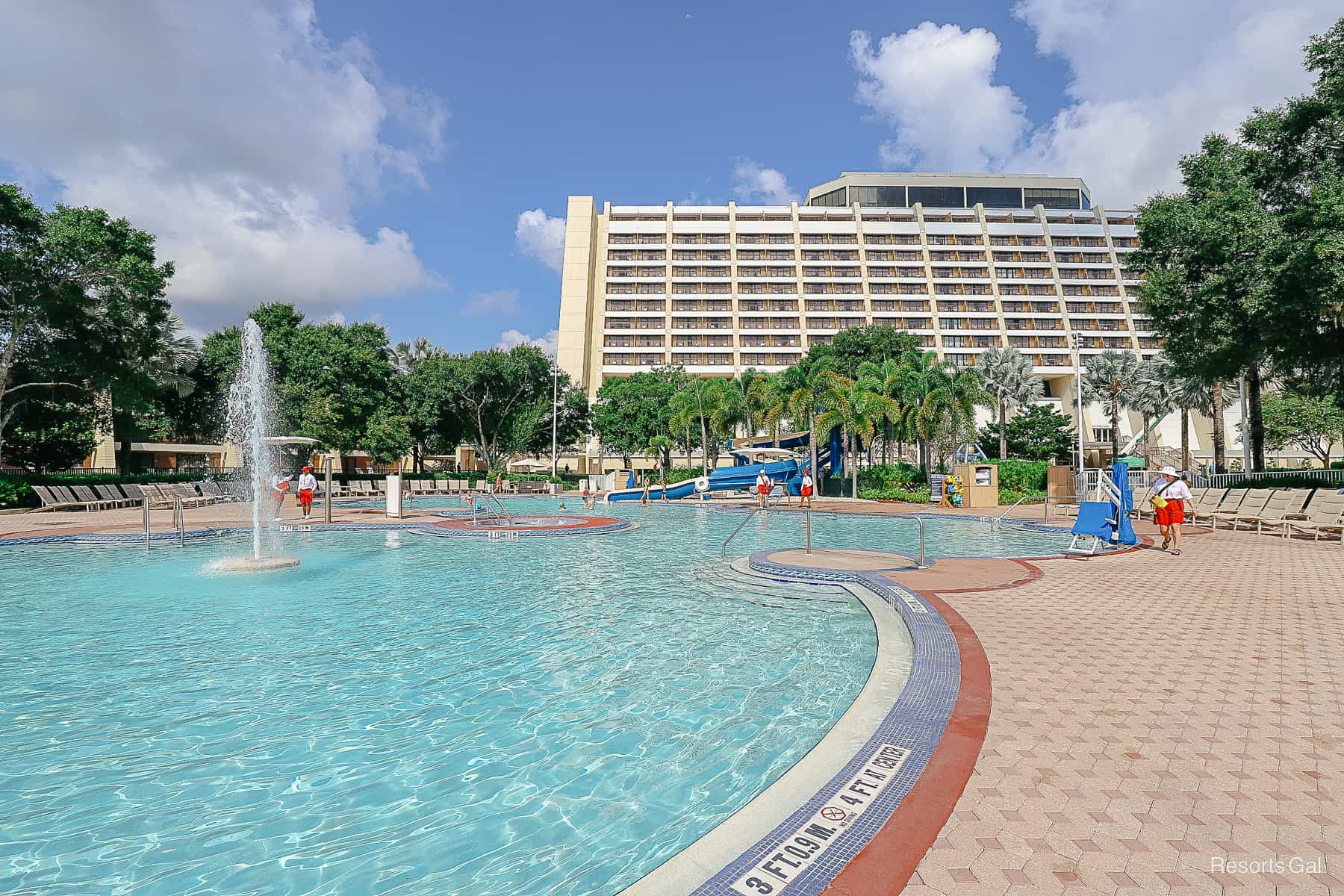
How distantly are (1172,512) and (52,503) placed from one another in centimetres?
3610

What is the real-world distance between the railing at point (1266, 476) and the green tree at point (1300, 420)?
1243 inches

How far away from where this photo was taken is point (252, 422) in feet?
65.4

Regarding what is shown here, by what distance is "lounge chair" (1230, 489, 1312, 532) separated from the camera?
15898mm

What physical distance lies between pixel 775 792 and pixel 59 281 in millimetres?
34802

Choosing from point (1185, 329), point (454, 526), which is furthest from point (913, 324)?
point (454, 526)

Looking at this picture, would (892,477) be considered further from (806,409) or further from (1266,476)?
(1266,476)

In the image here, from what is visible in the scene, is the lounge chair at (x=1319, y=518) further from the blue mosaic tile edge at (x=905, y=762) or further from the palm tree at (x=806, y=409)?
the palm tree at (x=806, y=409)

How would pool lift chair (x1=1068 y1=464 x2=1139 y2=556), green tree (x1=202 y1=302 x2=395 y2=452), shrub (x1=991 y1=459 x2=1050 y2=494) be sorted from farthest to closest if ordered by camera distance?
1. green tree (x1=202 y1=302 x2=395 y2=452)
2. shrub (x1=991 y1=459 x2=1050 y2=494)
3. pool lift chair (x1=1068 y1=464 x2=1139 y2=556)

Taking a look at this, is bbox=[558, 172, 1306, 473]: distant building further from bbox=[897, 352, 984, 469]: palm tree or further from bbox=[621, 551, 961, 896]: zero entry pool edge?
bbox=[621, 551, 961, 896]: zero entry pool edge

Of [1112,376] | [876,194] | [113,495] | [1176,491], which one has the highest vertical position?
[876,194]

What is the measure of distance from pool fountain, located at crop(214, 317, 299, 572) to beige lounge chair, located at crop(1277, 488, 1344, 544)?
21453 millimetres

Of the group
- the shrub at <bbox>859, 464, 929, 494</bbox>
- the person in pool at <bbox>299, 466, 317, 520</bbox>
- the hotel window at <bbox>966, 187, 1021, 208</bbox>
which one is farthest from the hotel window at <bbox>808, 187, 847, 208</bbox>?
the person in pool at <bbox>299, 466, 317, 520</bbox>

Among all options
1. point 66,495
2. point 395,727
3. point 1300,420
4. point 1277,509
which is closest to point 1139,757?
point 395,727

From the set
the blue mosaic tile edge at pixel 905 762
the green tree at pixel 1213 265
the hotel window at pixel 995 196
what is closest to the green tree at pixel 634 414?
the green tree at pixel 1213 265
